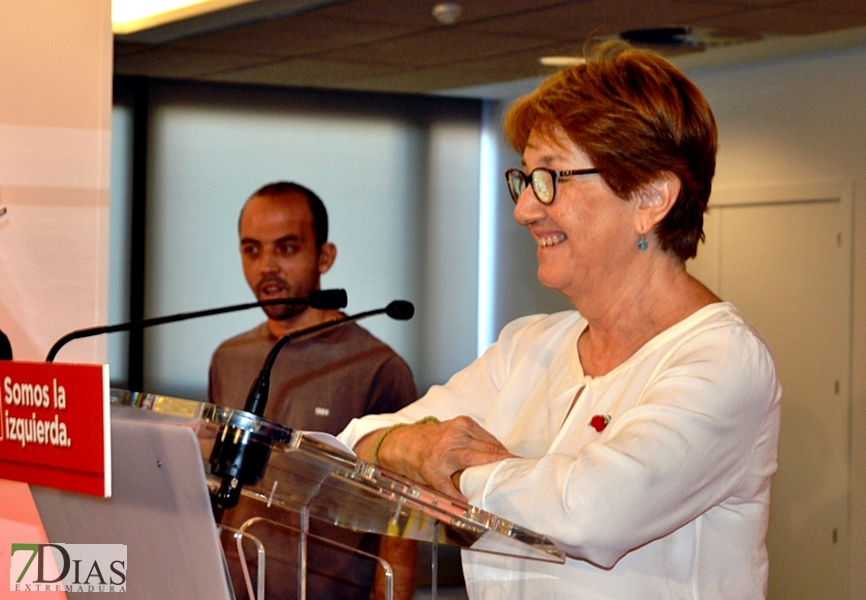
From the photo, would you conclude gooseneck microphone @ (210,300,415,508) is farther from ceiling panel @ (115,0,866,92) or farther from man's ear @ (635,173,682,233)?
ceiling panel @ (115,0,866,92)

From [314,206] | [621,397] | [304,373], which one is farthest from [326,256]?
[621,397]

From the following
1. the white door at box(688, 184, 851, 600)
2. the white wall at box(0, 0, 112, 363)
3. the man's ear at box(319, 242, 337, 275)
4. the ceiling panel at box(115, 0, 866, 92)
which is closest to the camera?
the white wall at box(0, 0, 112, 363)

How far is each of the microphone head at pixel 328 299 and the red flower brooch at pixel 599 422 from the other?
1.32 ft

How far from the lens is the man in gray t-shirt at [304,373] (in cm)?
154

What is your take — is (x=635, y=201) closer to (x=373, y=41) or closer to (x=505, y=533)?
(x=505, y=533)

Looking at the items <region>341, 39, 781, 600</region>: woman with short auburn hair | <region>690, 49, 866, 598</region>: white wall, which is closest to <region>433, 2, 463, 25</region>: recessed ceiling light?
<region>690, 49, 866, 598</region>: white wall

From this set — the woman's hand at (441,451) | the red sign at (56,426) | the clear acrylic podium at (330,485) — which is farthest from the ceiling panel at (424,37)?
the red sign at (56,426)

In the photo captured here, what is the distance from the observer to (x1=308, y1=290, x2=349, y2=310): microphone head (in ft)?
4.41

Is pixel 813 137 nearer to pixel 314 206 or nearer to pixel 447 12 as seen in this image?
pixel 447 12

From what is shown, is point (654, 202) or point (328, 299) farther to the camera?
point (654, 202)

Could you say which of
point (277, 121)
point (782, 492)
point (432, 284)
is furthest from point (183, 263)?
point (782, 492)

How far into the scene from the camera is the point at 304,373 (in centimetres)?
323

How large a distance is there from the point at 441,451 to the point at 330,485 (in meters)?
0.30

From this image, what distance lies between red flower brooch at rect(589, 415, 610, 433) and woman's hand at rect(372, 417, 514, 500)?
15 cm
